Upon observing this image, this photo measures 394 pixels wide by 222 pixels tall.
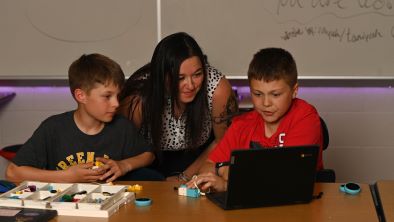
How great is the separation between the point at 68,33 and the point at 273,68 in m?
1.52

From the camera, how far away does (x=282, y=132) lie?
84.0 inches

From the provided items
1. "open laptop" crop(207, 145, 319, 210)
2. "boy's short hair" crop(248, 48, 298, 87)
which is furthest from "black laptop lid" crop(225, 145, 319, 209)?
"boy's short hair" crop(248, 48, 298, 87)

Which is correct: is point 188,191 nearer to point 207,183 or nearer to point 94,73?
point 207,183

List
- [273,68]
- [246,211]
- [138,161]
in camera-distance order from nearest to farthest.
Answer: [246,211], [273,68], [138,161]

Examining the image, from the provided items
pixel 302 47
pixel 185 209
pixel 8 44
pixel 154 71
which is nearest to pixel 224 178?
pixel 185 209

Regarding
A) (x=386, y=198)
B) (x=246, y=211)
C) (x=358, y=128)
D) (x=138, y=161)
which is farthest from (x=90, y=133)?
(x=358, y=128)

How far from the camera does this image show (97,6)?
10.7ft

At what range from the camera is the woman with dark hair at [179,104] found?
246 centimetres

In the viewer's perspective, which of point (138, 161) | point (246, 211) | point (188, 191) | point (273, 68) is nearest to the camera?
point (246, 211)

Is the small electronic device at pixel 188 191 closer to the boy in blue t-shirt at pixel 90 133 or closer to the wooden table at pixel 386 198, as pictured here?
the boy in blue t-shirt at pixel 90 133

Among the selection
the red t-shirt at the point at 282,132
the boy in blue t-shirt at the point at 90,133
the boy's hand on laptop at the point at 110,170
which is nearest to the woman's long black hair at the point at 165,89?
the boy in blue t-shirt at the point at 90,133

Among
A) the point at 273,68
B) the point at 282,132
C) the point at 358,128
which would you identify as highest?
the point at 273,68

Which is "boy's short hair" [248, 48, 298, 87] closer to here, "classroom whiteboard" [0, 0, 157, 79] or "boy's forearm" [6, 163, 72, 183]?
"boy's forearm" [6, 163, 72, 183]

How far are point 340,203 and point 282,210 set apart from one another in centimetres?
18
